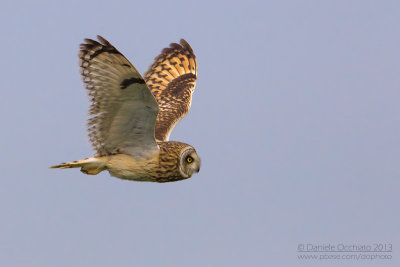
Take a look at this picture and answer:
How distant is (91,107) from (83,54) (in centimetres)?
78

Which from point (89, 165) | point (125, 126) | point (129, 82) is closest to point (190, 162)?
point (125, 126)

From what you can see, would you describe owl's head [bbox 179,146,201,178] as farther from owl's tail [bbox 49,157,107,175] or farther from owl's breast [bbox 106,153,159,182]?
owl's tail [bbox 49,157,107,175]

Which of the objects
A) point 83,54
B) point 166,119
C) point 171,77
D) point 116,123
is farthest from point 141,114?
point 171,77

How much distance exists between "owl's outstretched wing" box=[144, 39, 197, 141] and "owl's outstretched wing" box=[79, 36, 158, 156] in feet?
5.87

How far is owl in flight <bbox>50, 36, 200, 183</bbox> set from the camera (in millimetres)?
8242

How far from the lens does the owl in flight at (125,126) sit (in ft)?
27.0

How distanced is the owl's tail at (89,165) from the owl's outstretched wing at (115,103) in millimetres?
113

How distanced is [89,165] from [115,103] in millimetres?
1155

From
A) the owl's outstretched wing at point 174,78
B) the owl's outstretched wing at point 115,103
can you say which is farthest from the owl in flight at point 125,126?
the owl's outstretched wing at point 174,78

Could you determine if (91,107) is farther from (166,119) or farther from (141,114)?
(166,119)

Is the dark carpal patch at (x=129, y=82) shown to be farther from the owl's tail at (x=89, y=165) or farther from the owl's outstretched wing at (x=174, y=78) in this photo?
the owl's outstretched wing at (x=174, y=78)

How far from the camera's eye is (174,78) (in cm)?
1218

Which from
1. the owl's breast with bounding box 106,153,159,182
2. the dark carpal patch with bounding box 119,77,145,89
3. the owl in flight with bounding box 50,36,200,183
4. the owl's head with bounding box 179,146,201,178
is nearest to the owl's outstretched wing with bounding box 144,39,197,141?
the owl in flight with bounding box 50,36,200,183

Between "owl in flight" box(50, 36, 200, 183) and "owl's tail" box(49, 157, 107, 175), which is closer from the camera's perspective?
"owl in flight" box(50, 36, 200, 183)
